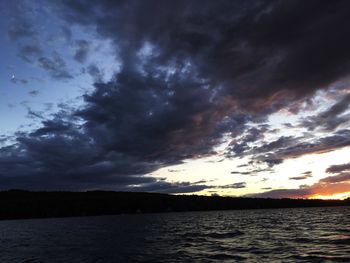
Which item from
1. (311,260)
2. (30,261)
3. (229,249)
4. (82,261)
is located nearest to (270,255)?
(311,260)

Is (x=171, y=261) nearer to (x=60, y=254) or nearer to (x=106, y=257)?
(x=106, y=257)

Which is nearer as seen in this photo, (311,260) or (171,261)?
(311,260)

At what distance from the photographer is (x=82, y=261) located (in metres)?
48.7

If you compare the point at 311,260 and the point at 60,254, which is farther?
the point at 60,254

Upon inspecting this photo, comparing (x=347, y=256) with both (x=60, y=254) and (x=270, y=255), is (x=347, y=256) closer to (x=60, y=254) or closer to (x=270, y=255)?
(x=270, y=255)

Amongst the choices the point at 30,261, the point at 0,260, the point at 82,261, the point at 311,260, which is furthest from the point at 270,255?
the point at 0,260

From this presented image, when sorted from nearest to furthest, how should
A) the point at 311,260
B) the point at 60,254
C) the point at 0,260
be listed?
the point at 311,260, the point at 0,260, the point at 60,254

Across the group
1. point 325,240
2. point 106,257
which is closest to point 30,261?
point 106,257

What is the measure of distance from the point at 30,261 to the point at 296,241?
116 feet

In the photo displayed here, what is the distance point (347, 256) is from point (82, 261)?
28.3 meters

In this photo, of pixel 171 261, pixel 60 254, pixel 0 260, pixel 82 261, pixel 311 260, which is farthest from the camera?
pixel 60 254

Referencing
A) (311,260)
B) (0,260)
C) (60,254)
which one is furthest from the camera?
(60,254)

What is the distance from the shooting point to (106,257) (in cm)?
5166

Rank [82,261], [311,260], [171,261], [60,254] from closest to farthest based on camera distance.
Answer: [311,260] → [171,261] → [82,261] → [60,254]
